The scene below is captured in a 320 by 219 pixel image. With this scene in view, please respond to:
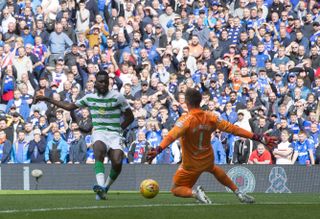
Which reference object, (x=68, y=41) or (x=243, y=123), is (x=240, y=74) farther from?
(x=68, y=41)

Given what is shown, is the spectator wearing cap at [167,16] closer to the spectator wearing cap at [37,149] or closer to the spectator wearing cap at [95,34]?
the spectator wearing cap at [95,34]

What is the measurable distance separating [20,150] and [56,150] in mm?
943

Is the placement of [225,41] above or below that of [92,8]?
below

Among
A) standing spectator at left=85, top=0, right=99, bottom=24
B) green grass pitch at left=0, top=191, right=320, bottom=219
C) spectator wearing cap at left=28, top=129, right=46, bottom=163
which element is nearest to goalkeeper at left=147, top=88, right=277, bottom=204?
green grass pitch at left=0, top=191, right=320, bottom=219

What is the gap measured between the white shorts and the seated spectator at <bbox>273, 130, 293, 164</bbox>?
9101 mm

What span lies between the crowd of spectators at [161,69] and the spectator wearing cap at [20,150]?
0.02m

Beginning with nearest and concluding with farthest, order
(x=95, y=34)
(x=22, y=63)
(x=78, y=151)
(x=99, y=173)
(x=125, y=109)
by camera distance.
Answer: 1. (x=99, y=173)
2. (x=125, y=109)
3. (x=78, y=151)
4. (x=22, y=63)
5. (x=95, y=34)

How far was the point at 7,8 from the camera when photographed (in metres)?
32.4

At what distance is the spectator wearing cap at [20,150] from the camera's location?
90.4ft

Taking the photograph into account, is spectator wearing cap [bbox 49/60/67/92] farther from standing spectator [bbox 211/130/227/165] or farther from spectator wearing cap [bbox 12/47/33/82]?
standing spectator [bbox 211/130/227/165]

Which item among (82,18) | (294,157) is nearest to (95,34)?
(82,18)

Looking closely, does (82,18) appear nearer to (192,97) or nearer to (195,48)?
(195,48)

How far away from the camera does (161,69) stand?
1180 inches

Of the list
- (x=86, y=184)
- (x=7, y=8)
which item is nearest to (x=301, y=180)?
(x=86, y=184)
